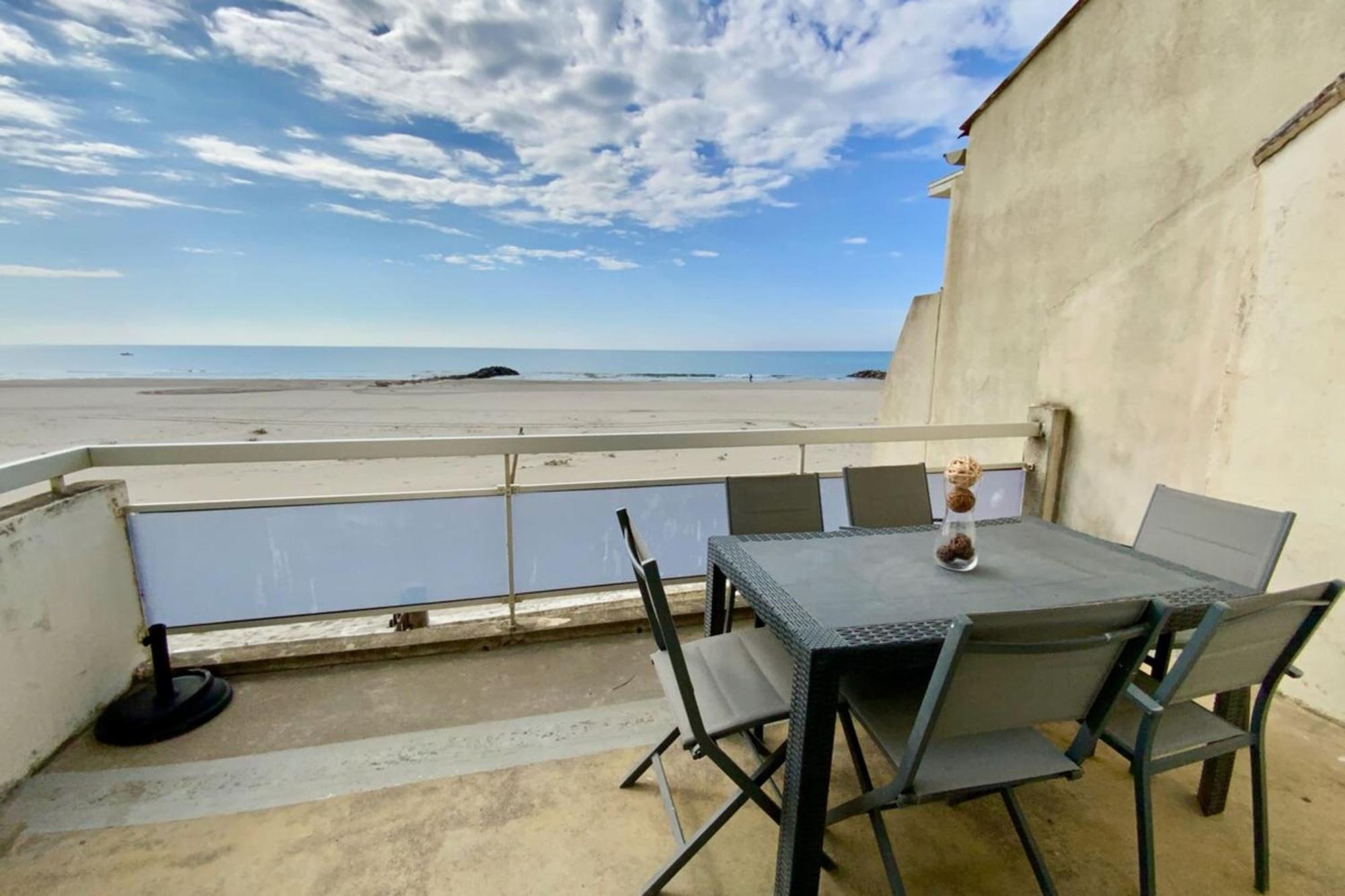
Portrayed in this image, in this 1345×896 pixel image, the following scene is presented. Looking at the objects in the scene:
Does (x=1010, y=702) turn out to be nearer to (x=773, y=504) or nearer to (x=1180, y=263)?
(x=773, y=504)

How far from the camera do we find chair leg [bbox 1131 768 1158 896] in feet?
4.36

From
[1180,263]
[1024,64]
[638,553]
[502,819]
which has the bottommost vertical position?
[502,819]

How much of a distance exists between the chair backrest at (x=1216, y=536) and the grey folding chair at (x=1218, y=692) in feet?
1.64

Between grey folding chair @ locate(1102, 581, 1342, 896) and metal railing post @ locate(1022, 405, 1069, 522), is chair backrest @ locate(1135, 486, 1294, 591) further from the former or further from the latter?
metal railing post @ locate(1022, 405, 1069, 522)

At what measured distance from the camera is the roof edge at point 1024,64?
4102 mm

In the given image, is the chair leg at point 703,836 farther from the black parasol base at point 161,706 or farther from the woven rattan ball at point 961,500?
the black parasol base at point 161,706

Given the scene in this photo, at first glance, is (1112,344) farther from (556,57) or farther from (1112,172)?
(556,57)

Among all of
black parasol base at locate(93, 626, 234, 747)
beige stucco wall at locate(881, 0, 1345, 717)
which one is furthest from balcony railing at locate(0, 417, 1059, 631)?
beige stucco wall at locate(881, 0, 1345, 717)

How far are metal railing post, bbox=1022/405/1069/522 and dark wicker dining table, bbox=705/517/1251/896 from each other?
152 cm

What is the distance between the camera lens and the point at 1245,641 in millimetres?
1247

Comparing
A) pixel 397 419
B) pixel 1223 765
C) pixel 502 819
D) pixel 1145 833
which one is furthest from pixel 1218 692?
pixel 397 419

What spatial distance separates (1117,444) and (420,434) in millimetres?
12047

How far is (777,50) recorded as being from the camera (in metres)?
4.86

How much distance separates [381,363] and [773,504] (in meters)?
37.9
